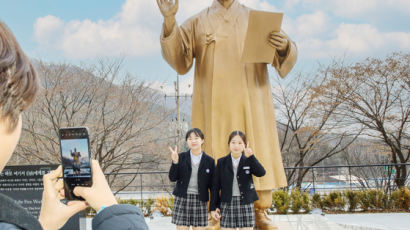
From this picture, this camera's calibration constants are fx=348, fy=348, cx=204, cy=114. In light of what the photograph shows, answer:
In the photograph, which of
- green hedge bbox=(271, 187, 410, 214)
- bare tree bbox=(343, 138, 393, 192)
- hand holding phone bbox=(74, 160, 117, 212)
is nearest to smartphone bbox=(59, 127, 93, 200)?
hand holding phone bbox=(74, 160, 117, 212)

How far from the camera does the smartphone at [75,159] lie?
1075 millimetres

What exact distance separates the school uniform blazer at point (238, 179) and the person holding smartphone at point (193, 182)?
0.30 ft

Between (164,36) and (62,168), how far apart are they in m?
2.31

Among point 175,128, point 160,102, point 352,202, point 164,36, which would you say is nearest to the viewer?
point 164,36

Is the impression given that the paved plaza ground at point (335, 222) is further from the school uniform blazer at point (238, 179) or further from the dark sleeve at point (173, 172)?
the dark sleeve at point (173, 172)

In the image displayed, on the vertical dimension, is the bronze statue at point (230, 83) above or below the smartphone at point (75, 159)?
above

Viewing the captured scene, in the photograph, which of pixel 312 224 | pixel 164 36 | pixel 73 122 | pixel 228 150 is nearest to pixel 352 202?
pixel 312 224

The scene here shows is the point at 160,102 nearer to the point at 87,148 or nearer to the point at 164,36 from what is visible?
the point at 164,36

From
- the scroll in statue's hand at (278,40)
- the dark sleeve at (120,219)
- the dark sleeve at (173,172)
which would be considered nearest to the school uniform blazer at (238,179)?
the dark sleeve at (173,172)

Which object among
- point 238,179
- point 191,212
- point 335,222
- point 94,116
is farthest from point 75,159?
point 94,116

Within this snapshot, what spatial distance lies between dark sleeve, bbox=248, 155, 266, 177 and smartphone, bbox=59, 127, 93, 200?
80.9 inches

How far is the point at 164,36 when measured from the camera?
3250mm

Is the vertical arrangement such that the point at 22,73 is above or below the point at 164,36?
below

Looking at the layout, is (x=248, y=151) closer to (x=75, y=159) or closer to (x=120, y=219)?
(x=75, y=159)
